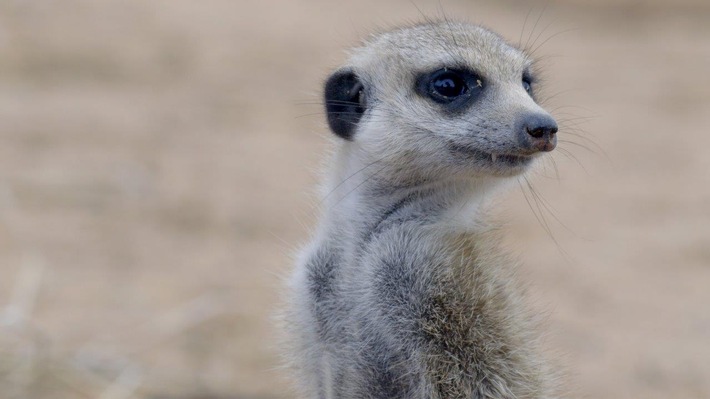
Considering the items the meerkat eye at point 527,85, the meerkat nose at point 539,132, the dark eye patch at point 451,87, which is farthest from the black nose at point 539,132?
the meerkat eye at point 527,85

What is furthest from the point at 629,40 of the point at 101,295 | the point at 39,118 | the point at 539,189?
the point at 101,295

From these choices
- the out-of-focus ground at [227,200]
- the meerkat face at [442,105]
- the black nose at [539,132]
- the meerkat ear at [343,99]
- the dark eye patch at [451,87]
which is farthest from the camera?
the out-of-focus ground at [227,200]

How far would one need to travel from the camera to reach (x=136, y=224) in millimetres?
6422

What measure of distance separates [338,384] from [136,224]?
3681 mm

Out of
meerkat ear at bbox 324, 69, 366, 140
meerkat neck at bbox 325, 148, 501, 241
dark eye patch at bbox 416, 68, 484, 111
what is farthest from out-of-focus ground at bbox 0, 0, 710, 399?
dark eye patch at bbox 416, 68, 484, 111

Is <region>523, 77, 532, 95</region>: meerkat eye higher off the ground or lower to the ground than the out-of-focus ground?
higher

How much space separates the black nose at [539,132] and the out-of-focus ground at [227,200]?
20.6 inches

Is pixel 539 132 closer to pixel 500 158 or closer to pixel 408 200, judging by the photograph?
pixel 500 158

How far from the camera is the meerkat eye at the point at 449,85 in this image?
306 cm

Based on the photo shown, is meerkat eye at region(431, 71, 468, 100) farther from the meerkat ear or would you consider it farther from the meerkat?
A: the meerkat ear

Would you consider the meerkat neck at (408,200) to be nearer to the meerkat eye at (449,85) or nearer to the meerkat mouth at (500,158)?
the meerkat mouth at (500,158)

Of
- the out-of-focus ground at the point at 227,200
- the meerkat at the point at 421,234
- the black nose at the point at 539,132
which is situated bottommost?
the out-of-focus ground at the point at 227,200

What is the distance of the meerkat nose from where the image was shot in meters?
2.83

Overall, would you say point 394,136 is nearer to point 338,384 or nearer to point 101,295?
point 338,384
